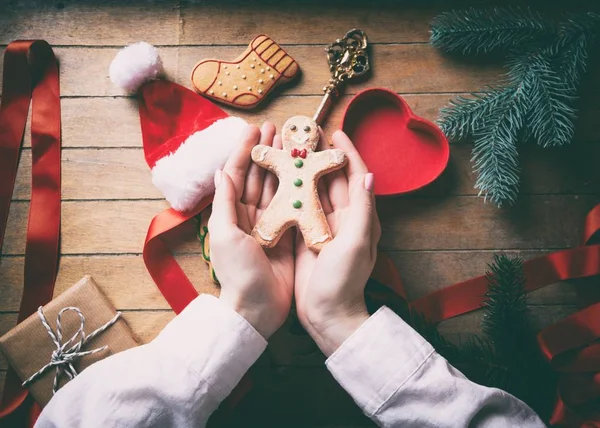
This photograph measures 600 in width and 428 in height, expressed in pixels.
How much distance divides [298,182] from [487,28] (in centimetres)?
65

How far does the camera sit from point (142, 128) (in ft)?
4.31

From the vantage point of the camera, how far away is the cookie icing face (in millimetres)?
1155

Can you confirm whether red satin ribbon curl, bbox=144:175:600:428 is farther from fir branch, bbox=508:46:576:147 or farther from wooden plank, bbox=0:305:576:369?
fir branch, bbox=508:46:576:147

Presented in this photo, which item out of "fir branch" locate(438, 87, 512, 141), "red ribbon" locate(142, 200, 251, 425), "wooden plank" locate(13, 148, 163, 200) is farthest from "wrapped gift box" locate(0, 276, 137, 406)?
"fir branch" locate(438, 87, 512, 141)

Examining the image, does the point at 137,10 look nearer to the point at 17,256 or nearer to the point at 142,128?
the point at 142,128

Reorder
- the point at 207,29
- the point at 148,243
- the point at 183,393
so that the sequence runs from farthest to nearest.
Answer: the point at 207,29
the point at 148,243
the point at 183,393

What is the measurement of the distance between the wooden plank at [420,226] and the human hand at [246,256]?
299 mm

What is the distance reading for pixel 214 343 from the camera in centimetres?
97

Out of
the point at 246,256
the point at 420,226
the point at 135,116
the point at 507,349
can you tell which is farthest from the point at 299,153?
the point at 507,349

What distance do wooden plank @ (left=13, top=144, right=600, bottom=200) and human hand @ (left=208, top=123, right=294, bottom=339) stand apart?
Result: 0.31m

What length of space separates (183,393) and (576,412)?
0.93 metres

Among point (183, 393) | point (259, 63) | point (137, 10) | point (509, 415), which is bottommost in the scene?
point (509, 415)

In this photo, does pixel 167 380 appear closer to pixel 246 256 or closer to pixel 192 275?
pixel 246 256

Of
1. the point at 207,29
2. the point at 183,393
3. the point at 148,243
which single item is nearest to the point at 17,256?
the point at 148,243
